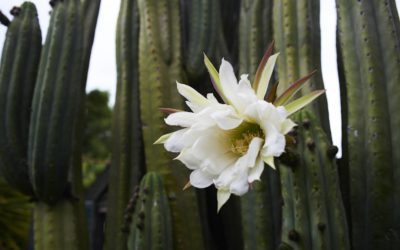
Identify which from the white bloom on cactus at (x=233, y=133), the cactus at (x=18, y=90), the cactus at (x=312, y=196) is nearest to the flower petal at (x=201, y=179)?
the white bloom on cactus at (x=233, y=133)

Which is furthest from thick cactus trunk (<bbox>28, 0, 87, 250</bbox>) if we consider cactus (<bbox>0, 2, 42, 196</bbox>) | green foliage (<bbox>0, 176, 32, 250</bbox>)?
green foliage (<bbox>0, 176, 32, 250</bbox>)

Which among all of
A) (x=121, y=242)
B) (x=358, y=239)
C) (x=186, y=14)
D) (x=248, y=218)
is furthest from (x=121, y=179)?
(x=358, y=239)

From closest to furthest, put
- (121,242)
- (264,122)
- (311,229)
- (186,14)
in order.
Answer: (264,122)
(311,229)
(121,242)
(186,14)

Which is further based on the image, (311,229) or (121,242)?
(121,242)

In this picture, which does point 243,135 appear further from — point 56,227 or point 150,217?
point 56,227

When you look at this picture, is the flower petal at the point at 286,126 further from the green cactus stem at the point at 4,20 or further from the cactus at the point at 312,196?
the green cactus stem at the point at 4,20

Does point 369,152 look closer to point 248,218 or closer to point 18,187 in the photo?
point 248,218

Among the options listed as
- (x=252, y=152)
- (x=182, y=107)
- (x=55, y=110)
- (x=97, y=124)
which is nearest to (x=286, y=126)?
(x=252, y=152)
